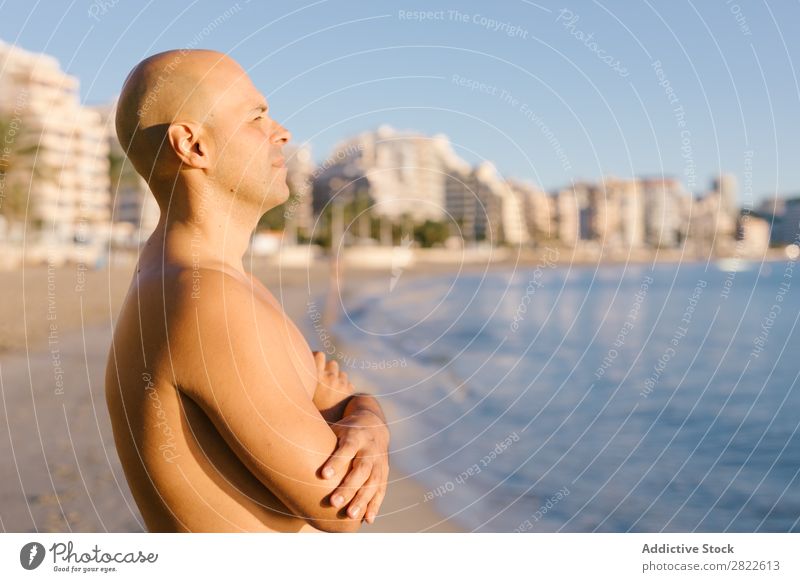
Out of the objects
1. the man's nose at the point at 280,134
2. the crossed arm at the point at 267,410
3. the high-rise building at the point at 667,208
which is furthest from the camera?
the high-rise building at the point at 667,208

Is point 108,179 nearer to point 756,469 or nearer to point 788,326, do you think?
point 788,326

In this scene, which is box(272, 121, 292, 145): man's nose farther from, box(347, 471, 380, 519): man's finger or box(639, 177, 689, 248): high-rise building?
box(639, 177, 689, 248): high-rise building

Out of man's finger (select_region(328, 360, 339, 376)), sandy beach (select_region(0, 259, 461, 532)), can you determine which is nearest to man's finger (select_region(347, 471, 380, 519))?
man's finger (select_region(328, 360, 339, 376))

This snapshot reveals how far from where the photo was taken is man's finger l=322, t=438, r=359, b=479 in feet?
4.42

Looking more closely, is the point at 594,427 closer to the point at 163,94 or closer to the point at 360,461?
the point at 360,461

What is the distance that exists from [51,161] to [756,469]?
67.6 meters

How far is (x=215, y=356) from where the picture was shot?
50.2 inches

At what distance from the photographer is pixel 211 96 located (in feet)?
4.72

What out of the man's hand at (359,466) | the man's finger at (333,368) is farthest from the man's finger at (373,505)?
the man's finger at (333,368)

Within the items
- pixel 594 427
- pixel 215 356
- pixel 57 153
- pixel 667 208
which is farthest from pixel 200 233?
pixel 667 208

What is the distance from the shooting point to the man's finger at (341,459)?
135 cm

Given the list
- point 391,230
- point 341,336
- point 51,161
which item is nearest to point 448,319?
point 341,336

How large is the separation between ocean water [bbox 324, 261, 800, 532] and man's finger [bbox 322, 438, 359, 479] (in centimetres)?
239

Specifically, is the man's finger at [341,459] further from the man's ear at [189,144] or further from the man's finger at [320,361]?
the man's ear at [189,144]
